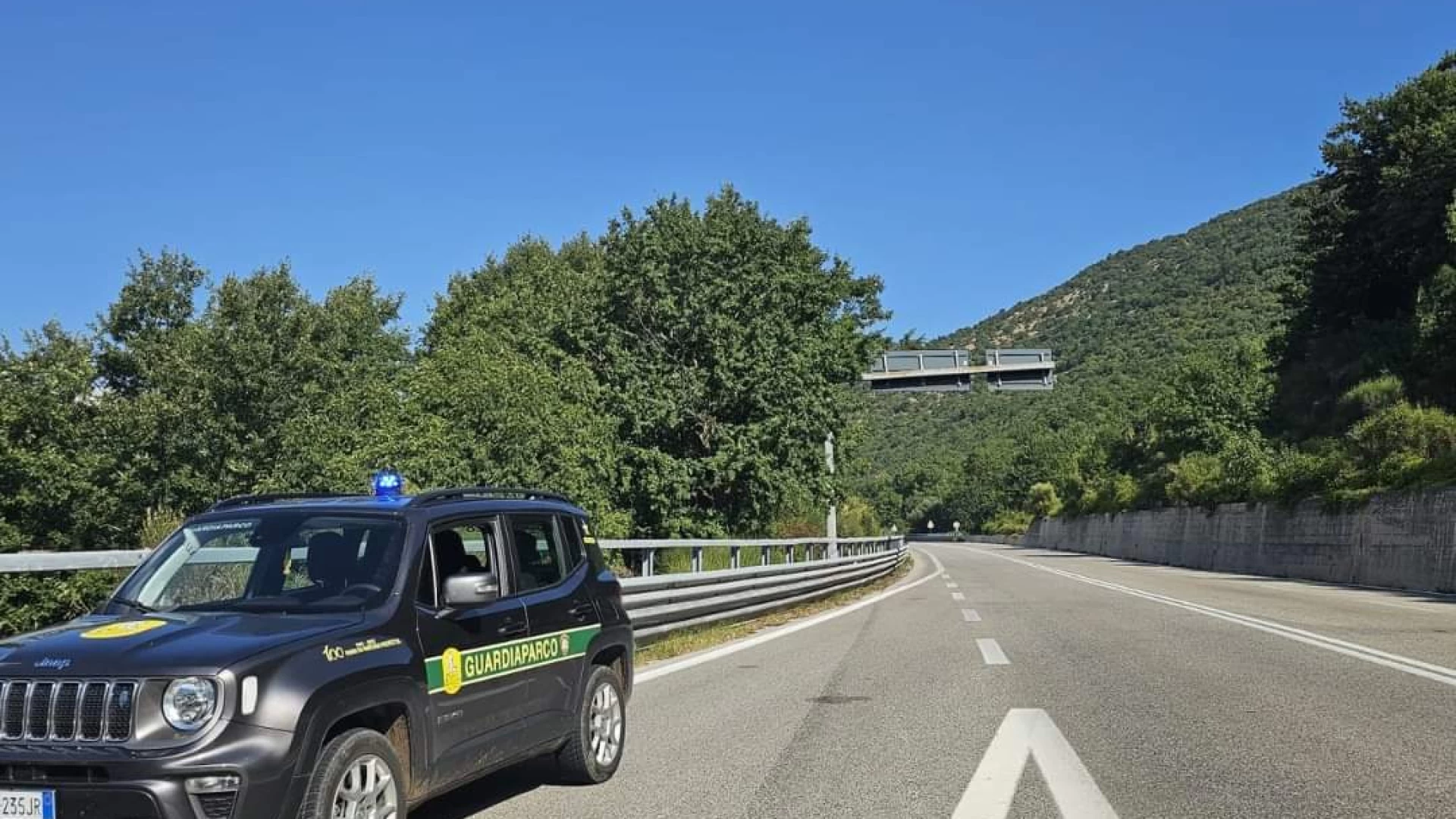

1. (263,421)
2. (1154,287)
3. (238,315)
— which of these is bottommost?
(263,421)

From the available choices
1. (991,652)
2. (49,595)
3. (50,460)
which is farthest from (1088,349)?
(49,595)

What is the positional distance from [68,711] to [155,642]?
0.36m

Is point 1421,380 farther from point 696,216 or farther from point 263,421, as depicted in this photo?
point 263,421

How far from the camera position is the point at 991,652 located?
12375mm

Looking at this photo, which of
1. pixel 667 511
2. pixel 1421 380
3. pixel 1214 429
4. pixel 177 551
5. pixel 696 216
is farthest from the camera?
pixel 1214 429

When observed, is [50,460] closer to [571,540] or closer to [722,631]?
[722,631]

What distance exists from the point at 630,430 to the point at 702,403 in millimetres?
2041

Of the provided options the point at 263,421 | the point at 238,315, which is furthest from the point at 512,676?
the point at 238,315

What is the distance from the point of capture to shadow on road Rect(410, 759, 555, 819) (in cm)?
582

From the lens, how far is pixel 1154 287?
12319 cm

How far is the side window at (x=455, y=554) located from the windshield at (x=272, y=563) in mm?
209

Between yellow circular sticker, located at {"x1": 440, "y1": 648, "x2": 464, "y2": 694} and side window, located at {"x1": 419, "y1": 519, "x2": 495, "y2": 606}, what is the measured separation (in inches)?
9.9

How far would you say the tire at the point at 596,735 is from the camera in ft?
20.5

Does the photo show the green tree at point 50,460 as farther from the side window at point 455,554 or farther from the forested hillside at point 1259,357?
the side window at point 455,554
